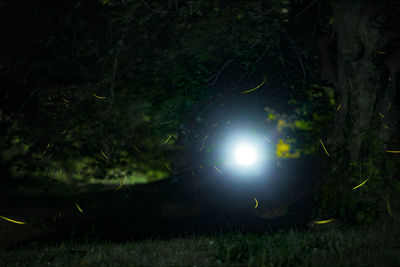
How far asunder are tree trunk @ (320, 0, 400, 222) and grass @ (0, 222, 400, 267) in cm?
101

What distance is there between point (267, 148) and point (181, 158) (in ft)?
10.1

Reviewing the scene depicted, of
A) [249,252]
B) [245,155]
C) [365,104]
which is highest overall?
[365,104]

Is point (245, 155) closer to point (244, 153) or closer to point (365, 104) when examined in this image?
point (244, 153)

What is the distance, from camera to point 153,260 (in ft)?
18.3

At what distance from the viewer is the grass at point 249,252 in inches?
208

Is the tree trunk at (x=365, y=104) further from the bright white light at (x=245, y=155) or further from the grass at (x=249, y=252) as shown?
the bright white light at (x=245, y=155)

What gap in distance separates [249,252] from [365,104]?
3.91 metres

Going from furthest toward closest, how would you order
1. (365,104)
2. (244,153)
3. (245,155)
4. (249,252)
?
1. (245,155)
2. (244,153)
3. (365,104)
4. (249,252)

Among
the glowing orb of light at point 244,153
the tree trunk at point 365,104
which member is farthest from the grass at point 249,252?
the glowing orb of light at point 244,153

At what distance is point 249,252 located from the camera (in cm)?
560

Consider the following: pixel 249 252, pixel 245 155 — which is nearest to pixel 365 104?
pixel 245 155

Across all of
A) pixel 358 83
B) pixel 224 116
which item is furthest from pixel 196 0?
pixel 358 83

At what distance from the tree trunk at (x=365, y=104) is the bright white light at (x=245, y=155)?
2506 millimetres

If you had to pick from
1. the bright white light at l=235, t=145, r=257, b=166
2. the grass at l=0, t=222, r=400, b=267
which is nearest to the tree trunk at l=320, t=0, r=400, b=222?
the grass at l=0, t=222, r=400, b=267
